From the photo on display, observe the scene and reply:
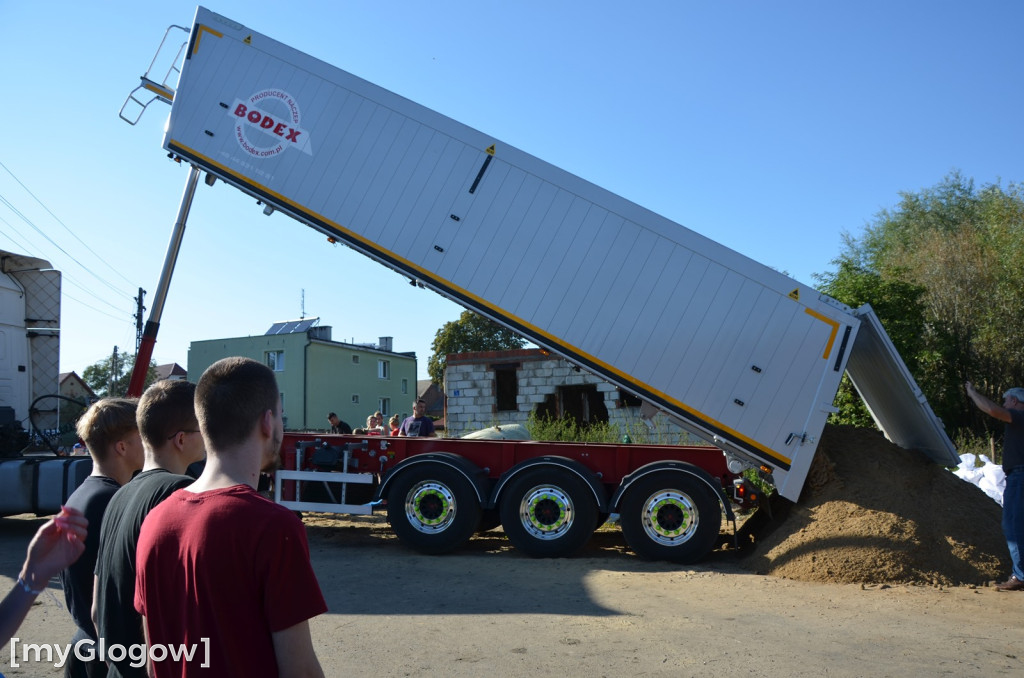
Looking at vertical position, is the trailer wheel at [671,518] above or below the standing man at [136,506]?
below

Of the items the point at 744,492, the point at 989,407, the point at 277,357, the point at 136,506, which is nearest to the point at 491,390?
the point at 744,492

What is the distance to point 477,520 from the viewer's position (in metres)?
9.30

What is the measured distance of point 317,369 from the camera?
39938 mm

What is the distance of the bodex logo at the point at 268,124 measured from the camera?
32.1 ft

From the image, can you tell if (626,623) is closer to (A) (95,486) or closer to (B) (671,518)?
(B) (671,518)

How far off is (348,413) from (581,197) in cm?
3474

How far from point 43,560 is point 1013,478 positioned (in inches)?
315

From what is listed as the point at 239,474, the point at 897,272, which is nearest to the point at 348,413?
the point at 897,272

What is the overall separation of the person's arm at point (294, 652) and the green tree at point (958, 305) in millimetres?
19805

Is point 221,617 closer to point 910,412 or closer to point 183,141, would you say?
point 910,412

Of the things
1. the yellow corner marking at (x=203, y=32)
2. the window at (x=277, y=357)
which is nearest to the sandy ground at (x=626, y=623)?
the yellow corner marking at (x=203, y=32)

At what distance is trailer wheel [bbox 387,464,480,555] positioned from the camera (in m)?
9.24

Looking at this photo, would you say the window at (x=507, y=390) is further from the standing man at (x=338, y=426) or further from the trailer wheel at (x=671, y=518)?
the trailer wheel at (x=671, y=518)

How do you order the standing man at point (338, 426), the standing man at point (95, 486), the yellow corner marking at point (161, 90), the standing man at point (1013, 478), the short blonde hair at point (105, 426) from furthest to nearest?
the standing man at point (338, 426) → the yellow corner marking at point (161, 90) → the standing man at point (1013, 478) → the short blonde hair at point (105, 426) → the standing man at point (95, 486)
